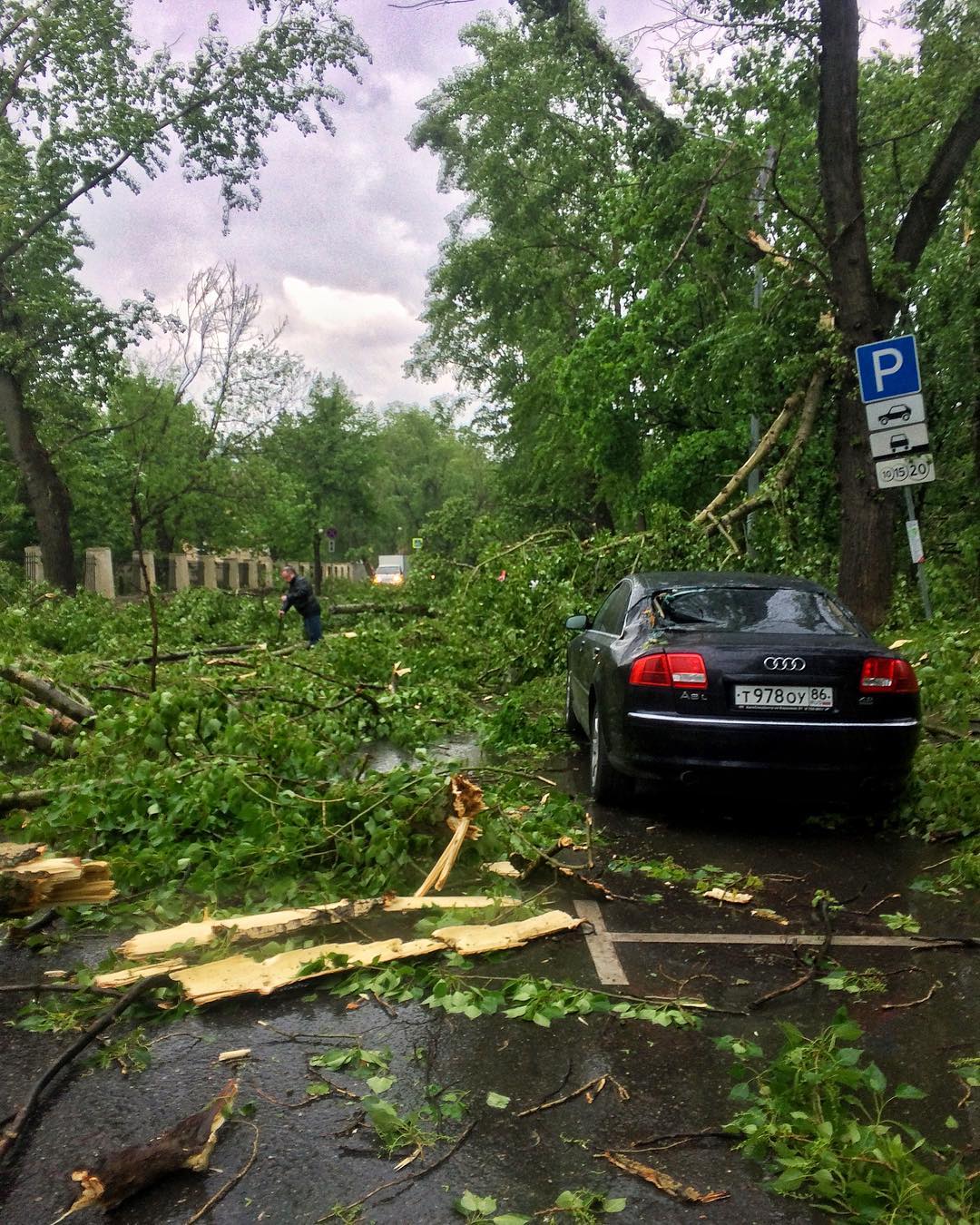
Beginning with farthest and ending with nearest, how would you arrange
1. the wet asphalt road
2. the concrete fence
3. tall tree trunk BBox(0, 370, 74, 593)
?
the concrete fence < tall tree trunk BBox(0, 370, 74, 593) < the wet asphalt road

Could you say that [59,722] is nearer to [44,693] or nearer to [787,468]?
[44,693]

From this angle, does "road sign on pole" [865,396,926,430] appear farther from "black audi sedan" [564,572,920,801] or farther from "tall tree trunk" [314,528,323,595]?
"tall tree trunk" [314,528,323,595]

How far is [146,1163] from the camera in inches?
97.7

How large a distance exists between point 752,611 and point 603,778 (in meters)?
1.41

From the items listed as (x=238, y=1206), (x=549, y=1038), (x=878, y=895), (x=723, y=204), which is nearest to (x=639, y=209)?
(x=723, y=204)

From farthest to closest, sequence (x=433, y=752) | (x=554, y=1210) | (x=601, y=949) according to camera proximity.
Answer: (x=433, y=752), (x=601, y=949), (x=554, y=1210)

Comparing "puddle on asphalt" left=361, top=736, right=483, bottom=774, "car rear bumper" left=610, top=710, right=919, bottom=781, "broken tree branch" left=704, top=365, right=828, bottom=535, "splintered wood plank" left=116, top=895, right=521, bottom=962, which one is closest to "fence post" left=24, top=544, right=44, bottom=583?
"broken tree branch" left=704, top=365, right=828, bottom=535

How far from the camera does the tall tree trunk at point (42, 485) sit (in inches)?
976

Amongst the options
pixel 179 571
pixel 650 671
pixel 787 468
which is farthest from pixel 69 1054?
pixel 179 571

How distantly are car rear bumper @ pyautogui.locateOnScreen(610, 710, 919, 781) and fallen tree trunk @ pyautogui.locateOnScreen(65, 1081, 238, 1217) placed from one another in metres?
3.52

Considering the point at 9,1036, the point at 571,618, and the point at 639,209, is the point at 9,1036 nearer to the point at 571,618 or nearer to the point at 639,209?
the point at 571,618

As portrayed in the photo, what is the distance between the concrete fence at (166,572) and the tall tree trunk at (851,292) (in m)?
16.2

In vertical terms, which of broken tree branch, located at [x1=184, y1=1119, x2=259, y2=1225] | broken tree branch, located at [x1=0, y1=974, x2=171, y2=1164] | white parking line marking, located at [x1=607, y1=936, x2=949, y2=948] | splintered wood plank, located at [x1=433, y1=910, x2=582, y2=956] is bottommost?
white parking line marking, located at [x1=607, y1=936, x2=949, y2=948]

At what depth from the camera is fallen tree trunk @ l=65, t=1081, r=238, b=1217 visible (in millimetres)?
2414
